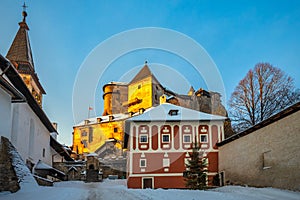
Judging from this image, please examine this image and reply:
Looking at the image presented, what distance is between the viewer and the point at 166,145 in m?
32.3

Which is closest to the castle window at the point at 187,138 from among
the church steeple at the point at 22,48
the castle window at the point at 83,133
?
the church steeple at the point at 22,48

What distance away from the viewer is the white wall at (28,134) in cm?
2050

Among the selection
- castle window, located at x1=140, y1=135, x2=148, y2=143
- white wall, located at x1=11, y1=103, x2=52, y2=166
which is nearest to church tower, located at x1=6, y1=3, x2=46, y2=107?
white wall, located at x1=11, y1=103, x2=52, y2=166

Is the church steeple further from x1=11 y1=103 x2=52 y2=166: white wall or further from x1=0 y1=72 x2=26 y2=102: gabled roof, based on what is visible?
x1=0 y1=72 x2=26 y2=102: gabled roof

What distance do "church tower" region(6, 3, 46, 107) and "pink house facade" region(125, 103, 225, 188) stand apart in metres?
19.0

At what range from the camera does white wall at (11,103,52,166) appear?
67.3 feet

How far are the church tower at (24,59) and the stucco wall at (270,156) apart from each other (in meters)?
30.2

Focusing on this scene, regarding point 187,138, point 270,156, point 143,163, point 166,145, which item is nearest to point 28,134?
point 143,163

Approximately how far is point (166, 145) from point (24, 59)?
25.7 meters

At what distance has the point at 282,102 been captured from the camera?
28.9 meters

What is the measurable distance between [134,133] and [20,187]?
1998 cm

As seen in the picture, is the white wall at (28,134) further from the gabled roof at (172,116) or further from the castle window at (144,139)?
the castle window at (144,139)

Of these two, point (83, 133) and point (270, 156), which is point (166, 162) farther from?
point (83, 133)

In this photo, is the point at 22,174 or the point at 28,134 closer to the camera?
the point at 22,174
